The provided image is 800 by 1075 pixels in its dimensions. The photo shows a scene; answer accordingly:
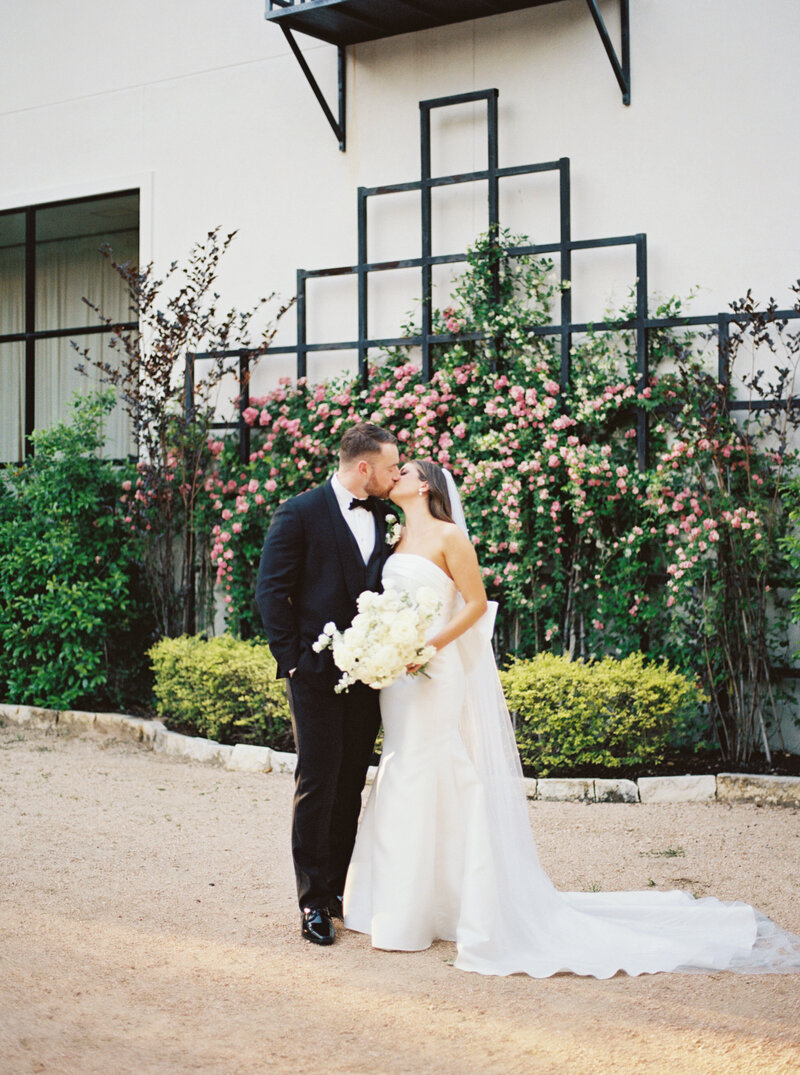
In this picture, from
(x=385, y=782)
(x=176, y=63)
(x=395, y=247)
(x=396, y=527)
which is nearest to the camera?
(x=385, y=782)

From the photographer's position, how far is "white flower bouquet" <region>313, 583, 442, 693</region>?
3885 mm

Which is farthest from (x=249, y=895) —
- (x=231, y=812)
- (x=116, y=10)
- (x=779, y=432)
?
(x=116, y=10)

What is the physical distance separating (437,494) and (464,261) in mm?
3764

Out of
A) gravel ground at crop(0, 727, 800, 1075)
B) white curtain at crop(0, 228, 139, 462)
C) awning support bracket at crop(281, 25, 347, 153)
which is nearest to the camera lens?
gravel ground at crop(0, 727, 800, 1075)

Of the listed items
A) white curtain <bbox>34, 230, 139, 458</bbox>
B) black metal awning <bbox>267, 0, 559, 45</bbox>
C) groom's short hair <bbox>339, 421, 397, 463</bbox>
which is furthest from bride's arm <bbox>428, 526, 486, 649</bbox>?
white curtain <bbox>34, 230, 139, 458</bbox>

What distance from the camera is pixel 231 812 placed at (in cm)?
599

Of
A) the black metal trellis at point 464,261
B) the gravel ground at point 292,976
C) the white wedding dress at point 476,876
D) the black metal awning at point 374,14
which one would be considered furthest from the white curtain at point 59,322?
the white wedding dress at point 476,876

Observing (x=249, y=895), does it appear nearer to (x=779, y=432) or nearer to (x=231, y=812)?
(x=231, y=812)

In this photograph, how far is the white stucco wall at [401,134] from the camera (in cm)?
698

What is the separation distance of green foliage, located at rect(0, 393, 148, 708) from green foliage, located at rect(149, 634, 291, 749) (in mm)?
736

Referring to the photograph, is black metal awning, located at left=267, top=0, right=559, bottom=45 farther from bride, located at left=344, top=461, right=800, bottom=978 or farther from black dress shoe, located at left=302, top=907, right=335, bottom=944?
black dress shoe, located at left=302, top=907, right=335, bottom=944

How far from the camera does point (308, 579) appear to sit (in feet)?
13.9

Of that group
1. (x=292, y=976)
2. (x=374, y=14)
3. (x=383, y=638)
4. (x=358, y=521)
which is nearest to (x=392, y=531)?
(x=358, y=521)

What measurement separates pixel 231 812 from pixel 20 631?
3.21m
